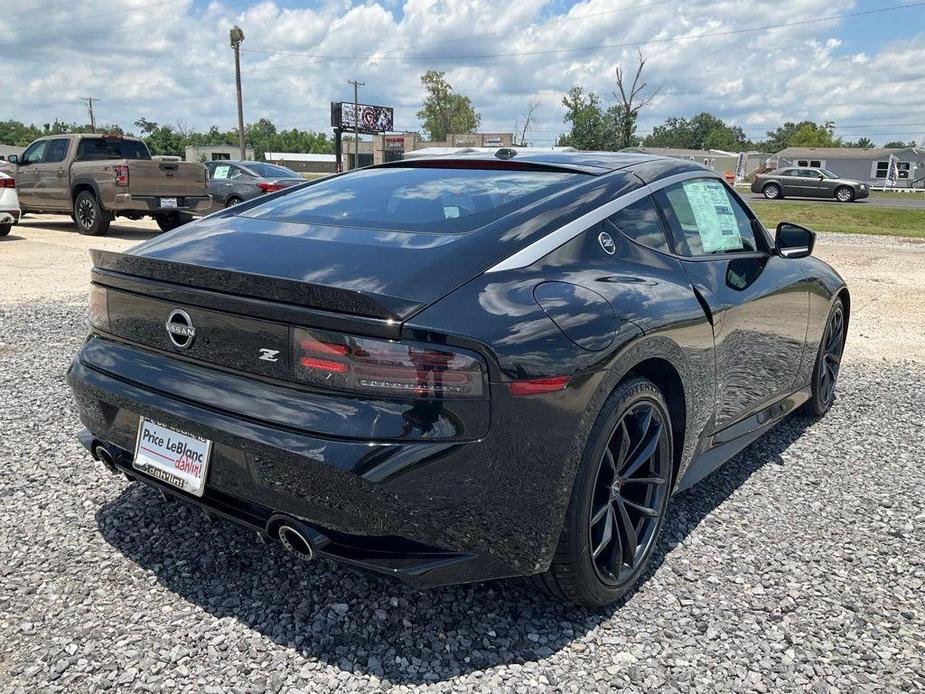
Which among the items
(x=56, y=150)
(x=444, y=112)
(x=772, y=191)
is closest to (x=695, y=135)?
(x=444, y=112)

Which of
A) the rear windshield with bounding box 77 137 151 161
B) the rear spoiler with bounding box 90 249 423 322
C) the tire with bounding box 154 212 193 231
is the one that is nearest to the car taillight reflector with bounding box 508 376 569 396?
the rear spoiler with bounding box 90 249 423 322

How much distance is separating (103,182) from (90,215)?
1.00m

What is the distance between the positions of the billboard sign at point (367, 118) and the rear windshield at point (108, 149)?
164 ft

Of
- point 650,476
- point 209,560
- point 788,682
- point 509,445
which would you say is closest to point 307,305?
point 509,445

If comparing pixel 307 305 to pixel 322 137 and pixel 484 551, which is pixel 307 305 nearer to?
pixel 484 551

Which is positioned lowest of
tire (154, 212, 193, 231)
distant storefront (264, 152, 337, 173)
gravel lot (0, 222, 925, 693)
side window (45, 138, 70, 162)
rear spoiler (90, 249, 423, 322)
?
gravel lot (0, 222, 925, 693)

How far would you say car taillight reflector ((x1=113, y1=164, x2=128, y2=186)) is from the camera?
1319 cm

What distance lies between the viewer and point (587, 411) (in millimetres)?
2225

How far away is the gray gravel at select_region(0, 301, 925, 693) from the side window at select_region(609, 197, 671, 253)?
1.23 meters

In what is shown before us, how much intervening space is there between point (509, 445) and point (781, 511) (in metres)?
1.93

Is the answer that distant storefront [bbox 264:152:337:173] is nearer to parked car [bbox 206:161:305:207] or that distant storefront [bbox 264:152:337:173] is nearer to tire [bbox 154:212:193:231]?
parked car [bbox 206:161:305:207]

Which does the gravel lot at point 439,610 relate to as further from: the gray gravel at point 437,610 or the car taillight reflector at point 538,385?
the car taillight reflector at point 538,385

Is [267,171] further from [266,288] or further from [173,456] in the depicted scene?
[266,288]

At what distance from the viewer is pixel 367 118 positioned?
71.0 m
